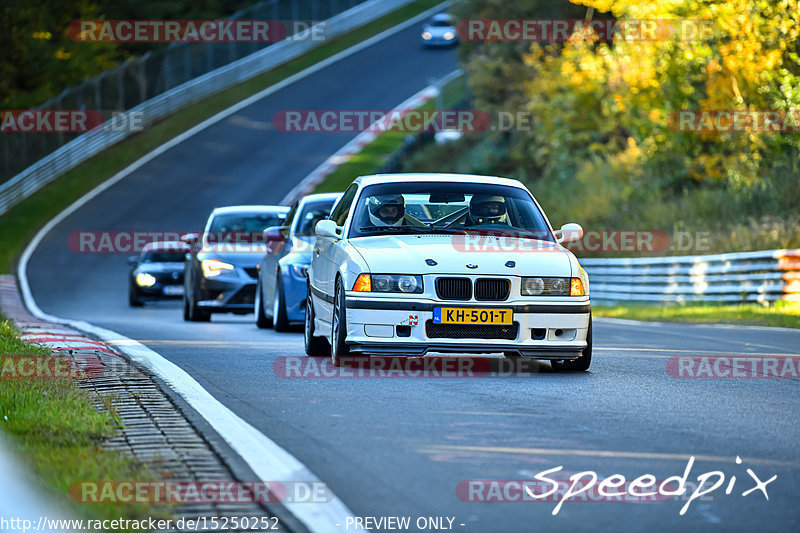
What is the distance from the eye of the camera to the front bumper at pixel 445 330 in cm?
1083

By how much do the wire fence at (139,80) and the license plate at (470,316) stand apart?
3481cm

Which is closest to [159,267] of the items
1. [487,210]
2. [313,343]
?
→ [313,343]

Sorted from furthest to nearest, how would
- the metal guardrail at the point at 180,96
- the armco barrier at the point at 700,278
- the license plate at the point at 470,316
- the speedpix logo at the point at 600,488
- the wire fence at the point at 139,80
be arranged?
the wire fence at the point at 139,80, the metal guardrail at the point at 180,96, the armco barrier at the point at 700,278, the license plate at the point at 470,316, the speedpix logo at the point at 600,488

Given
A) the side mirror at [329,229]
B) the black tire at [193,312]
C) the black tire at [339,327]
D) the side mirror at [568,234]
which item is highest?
the side mirror at [329,229]

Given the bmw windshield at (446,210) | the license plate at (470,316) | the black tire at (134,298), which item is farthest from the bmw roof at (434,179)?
the black tire at (134,298)

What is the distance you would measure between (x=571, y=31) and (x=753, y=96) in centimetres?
1365

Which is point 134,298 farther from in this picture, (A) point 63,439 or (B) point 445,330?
(A) point 63,439

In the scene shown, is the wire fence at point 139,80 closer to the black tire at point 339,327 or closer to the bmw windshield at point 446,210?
the bmw windshield at point 446,210

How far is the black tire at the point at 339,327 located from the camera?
36.4 feet

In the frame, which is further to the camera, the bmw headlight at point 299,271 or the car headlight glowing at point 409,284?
the bmw headlight at point 299,271

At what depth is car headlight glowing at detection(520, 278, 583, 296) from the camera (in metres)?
10.9

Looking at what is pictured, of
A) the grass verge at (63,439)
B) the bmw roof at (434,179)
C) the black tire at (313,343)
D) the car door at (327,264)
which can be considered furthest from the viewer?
the black tire at (313,343)

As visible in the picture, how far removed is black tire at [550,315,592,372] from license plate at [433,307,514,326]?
77cm

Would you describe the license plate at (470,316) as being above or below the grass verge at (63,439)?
above
